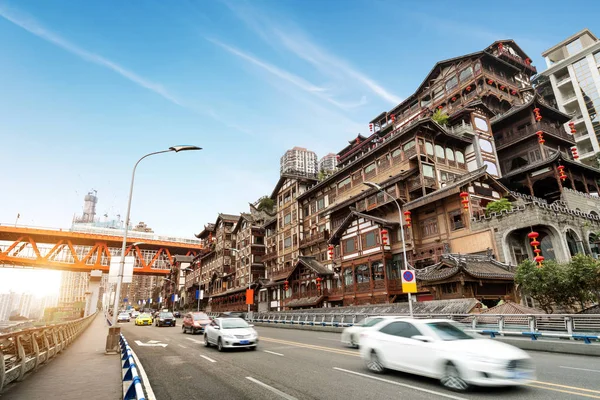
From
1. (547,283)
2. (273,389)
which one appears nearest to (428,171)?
(547,283)

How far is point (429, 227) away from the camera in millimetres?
32562

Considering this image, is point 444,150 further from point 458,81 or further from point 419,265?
point 458,81

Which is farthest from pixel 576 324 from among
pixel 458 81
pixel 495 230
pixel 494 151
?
pixel 458 81

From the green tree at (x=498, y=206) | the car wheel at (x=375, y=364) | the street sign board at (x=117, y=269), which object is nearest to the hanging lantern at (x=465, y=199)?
the green tree at (x=498, y=206)

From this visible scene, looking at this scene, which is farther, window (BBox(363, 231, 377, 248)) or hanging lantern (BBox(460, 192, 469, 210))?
window (BBox(363, 231, 377, 248))

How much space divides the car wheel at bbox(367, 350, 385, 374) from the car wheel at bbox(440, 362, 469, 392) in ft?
6.60

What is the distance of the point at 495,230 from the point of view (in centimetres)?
2750

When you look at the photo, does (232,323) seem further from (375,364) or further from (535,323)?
(535,323)

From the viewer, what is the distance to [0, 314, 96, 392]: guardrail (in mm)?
9086

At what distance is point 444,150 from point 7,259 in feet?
206

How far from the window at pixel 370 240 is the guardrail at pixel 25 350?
88.3 ft

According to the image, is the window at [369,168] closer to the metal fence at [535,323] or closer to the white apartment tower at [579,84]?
the metal fence at [535,323]

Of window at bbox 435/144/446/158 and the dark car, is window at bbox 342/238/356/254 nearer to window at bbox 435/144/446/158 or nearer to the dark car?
window at bbox 435/144/446/158

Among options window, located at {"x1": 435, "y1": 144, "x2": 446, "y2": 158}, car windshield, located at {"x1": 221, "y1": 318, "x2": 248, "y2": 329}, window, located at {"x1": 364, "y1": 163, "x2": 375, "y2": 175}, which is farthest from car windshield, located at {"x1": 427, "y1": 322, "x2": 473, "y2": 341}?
window, located at {"x1": 364, "y1": 163, "x2": 375, "y2": 175}
